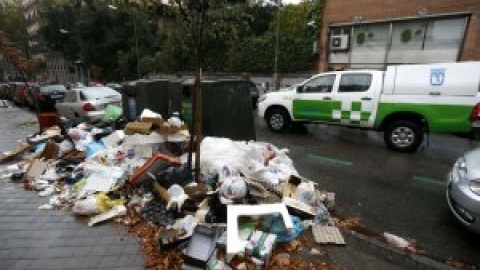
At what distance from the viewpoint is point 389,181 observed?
525cm

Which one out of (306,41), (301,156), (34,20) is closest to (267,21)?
(306,41)

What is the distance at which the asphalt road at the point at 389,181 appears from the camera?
359 cm

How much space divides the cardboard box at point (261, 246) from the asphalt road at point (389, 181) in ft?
4.91

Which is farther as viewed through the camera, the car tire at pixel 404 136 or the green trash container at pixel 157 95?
the green trash container at pixel 157 95

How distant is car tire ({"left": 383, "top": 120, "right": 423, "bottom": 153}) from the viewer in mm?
6950

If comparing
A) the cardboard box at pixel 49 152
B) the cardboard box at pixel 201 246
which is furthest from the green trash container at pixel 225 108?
the cardboard box at pixel 201 246

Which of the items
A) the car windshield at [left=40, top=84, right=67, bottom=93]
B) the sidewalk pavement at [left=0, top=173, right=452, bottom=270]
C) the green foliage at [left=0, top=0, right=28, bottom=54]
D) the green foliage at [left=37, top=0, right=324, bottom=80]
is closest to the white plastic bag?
the sidewalk pavement at [left=0, top=173, right=452, bottom=270]

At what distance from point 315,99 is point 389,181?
352cm

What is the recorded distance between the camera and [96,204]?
3908mm

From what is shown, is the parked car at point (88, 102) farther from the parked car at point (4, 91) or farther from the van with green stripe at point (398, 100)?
the parked car at point (4, 91)

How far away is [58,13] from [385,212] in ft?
133

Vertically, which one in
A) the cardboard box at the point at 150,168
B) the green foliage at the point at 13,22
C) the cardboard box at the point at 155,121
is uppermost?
the green foliage at the point at 13,22

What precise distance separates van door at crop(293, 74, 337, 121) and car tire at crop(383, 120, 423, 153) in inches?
60.9

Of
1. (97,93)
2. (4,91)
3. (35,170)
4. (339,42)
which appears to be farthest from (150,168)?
(4,91)
